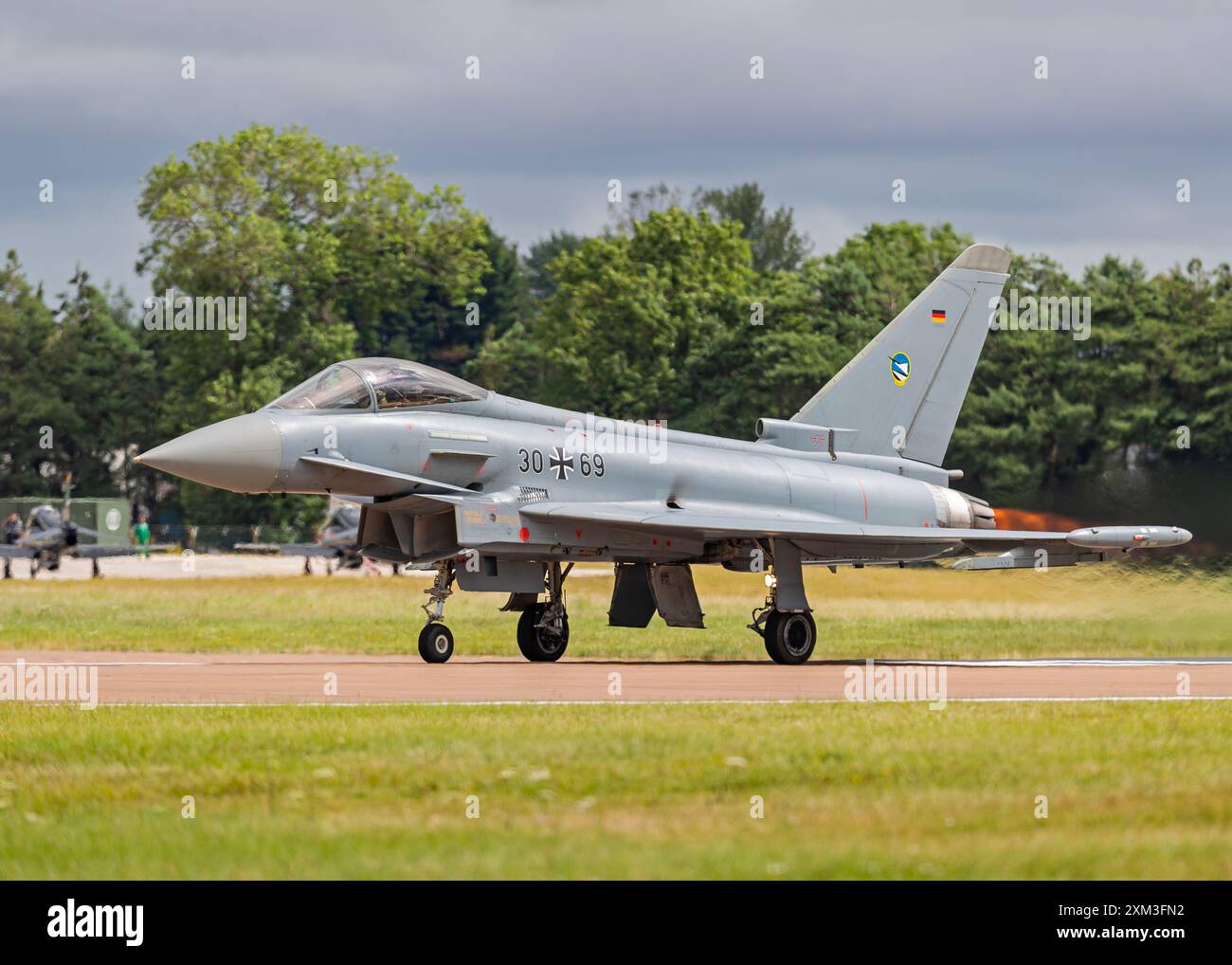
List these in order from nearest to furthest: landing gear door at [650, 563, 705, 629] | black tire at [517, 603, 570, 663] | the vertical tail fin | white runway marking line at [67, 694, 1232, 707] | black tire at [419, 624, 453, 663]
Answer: white runway marking line at [67, 694, 1232, 707] → black tire at [419, 624, 453, 663] → black tire at [517, 603, 570, 663] → landing gear door at [650, 563, 705, 629] → the vertical tail fin

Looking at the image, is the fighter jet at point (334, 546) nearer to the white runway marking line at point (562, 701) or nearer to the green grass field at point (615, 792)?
the white runway marking line at point (562, 701)

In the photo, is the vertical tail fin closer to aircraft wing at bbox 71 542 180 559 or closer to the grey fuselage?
the grey fuselage

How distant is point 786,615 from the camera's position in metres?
22.1

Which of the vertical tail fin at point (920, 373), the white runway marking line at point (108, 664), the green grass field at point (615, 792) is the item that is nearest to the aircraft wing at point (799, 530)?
the vertical tail fin at point (920, 373)

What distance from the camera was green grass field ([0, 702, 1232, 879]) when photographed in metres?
8.40

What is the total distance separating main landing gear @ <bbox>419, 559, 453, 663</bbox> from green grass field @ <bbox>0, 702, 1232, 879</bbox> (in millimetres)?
5962

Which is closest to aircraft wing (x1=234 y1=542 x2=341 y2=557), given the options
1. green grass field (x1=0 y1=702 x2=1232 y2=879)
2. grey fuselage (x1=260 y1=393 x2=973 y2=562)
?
grey fuselage (x1=260 y1=393 x2=973 y2=562)

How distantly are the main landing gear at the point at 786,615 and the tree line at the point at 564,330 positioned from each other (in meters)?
37.8

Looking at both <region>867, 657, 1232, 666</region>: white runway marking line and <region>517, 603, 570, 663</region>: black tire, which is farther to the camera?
<region>517, 603, 570, 663</region>: black tire

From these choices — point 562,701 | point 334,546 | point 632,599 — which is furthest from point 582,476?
point 334,546

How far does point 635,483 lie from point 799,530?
207cm

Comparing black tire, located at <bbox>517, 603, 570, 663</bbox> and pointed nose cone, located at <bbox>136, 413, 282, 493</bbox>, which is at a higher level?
pointed nose cone, located at <bbox>136, 413, 282, 493</bbox>

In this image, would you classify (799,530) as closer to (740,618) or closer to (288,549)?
(740,618)

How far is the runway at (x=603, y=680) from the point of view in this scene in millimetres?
16281
